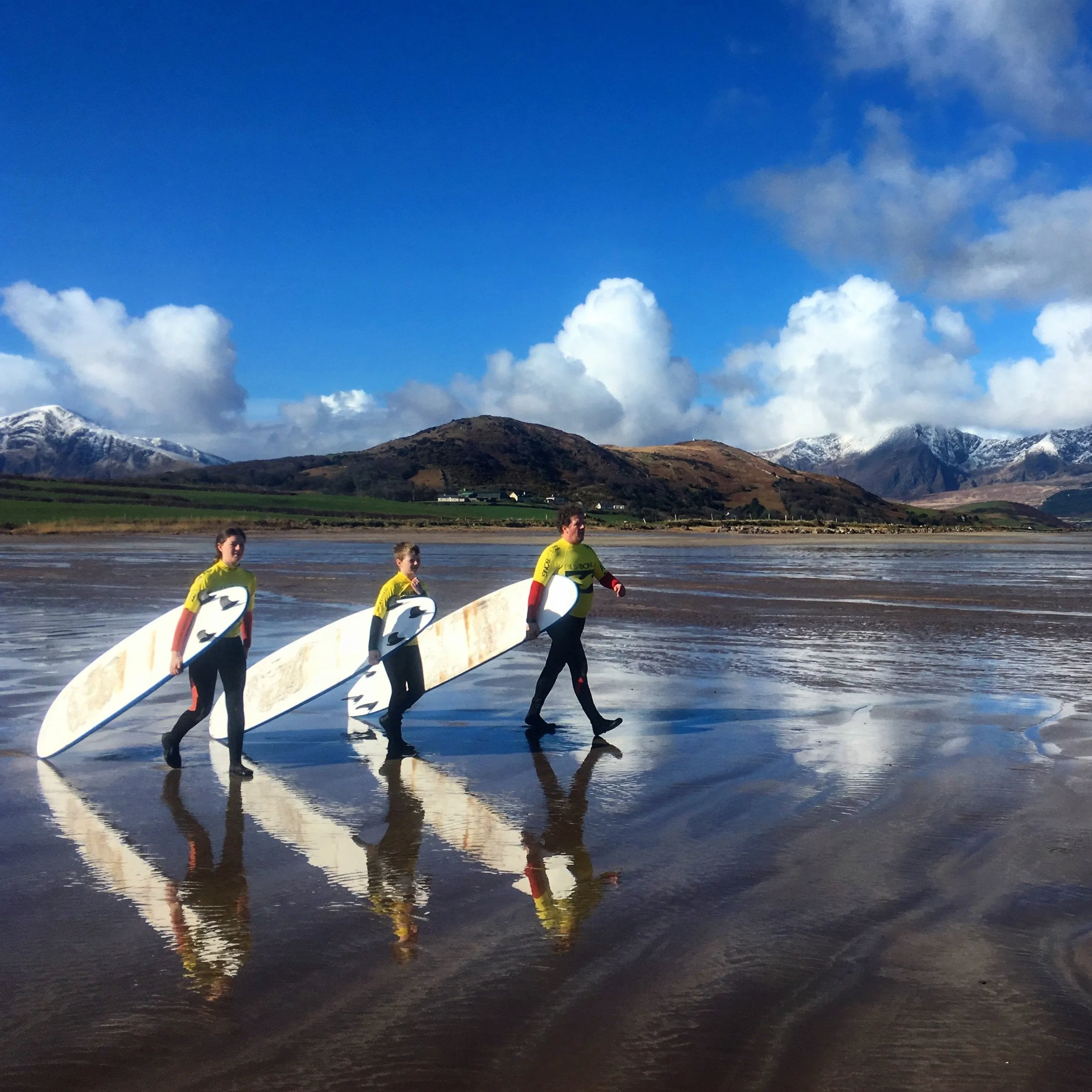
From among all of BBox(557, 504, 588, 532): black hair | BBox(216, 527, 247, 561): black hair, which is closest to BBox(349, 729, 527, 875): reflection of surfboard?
BBox(216, 527, 247, 561): black hair

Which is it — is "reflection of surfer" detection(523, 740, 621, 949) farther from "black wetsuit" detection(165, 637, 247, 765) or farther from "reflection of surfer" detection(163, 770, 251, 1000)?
"black wetsuit" detection(165, 637, 247, 765)

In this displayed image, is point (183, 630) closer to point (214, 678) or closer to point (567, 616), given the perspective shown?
point (214, 678)

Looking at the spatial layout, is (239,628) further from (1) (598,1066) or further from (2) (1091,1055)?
(2) (1091,1055)

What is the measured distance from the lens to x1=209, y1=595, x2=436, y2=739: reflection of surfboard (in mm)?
9023

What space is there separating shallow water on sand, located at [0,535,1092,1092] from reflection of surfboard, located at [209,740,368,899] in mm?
29

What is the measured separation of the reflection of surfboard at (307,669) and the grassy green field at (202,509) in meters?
59.3

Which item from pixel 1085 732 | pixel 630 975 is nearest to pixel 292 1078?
pixel 630 975

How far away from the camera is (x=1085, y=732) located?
9039 mm

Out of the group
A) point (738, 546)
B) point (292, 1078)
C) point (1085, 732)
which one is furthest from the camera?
point (738, 546)

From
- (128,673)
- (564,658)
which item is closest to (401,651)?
(564,658)

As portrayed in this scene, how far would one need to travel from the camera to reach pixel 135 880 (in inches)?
213

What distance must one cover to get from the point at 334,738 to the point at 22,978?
4971 millimetres

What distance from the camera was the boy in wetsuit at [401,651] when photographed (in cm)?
862

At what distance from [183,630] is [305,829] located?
225cm
